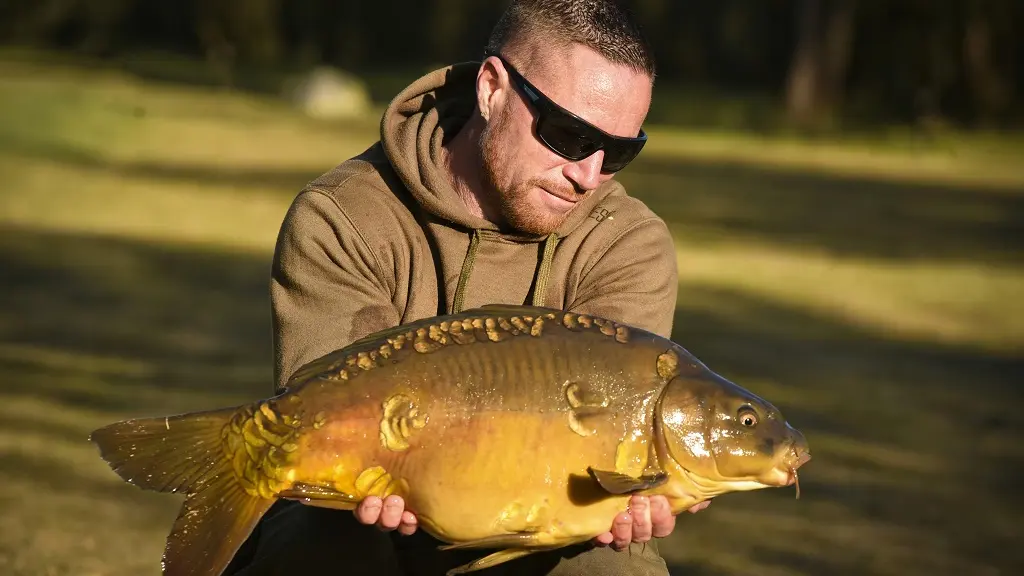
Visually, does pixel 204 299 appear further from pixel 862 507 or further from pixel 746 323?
pixel 862 507

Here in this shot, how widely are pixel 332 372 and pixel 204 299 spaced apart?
26.4ft

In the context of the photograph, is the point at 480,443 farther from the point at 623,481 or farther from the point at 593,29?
the point at 593,29

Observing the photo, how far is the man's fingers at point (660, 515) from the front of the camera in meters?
3.41

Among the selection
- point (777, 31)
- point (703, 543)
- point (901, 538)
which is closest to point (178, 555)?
point (703, 543)

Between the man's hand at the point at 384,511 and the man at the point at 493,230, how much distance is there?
0.54 m

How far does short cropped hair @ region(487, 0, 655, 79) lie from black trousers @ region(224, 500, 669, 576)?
129cm

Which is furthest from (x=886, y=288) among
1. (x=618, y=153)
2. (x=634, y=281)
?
(x=618, y=153)

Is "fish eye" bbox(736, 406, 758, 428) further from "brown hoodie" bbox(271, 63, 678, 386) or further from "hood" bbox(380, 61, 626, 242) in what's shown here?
"hood" bbox(380, 61, 626, 242)

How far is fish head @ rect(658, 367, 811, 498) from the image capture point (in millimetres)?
3350

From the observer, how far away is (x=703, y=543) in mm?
6488

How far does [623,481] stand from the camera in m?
3.30

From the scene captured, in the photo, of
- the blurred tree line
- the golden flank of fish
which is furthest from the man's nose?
the blurred tree line

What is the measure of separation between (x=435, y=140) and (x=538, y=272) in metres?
0.52

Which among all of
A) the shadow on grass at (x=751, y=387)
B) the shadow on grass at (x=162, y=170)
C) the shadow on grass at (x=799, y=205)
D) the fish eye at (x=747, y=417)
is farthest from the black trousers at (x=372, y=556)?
the shadow on grass at (x=162, y=170)
